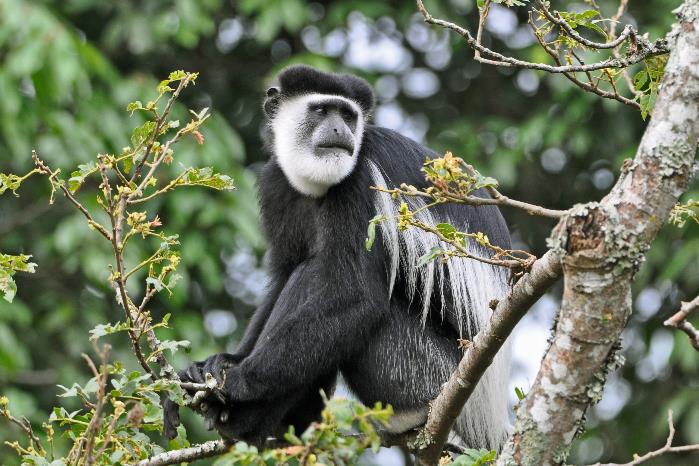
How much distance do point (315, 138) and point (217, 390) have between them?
30.9 inches

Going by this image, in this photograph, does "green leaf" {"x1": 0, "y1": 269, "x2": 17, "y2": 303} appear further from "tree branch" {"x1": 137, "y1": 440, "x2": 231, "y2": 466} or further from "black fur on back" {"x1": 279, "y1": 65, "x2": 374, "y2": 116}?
"black fur on back" {"x1": 279, "y1": 65, "x2": 374, "y2": 116}

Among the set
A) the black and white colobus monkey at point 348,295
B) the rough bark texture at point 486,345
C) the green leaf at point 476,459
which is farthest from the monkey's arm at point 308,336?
the green leaf at point 476,459

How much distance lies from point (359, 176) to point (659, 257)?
2.51 meters

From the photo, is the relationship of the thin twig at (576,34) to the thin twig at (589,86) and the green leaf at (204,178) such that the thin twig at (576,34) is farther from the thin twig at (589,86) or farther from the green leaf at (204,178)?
the green leaf at (204,178)

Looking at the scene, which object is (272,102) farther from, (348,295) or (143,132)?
(143,132)

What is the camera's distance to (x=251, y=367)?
2.38 meters

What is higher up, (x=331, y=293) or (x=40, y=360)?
(x=331, y=293)

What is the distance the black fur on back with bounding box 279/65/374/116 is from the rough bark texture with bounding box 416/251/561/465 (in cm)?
123

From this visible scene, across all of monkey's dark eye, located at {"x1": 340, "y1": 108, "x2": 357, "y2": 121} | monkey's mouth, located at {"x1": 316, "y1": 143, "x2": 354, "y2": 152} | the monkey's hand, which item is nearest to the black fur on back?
monkey's dark eye, located at {"x1": 340, "y1": 108, "x2": 357, "y2": 121}

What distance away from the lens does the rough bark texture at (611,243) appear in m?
1.41

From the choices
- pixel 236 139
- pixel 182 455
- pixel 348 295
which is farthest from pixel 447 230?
pixel 236 139

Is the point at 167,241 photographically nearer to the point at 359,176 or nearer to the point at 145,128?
the point at 145,128

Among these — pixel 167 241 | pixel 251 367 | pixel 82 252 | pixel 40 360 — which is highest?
pixel 167 241

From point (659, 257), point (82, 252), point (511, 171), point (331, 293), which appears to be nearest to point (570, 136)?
point (511, 171)
